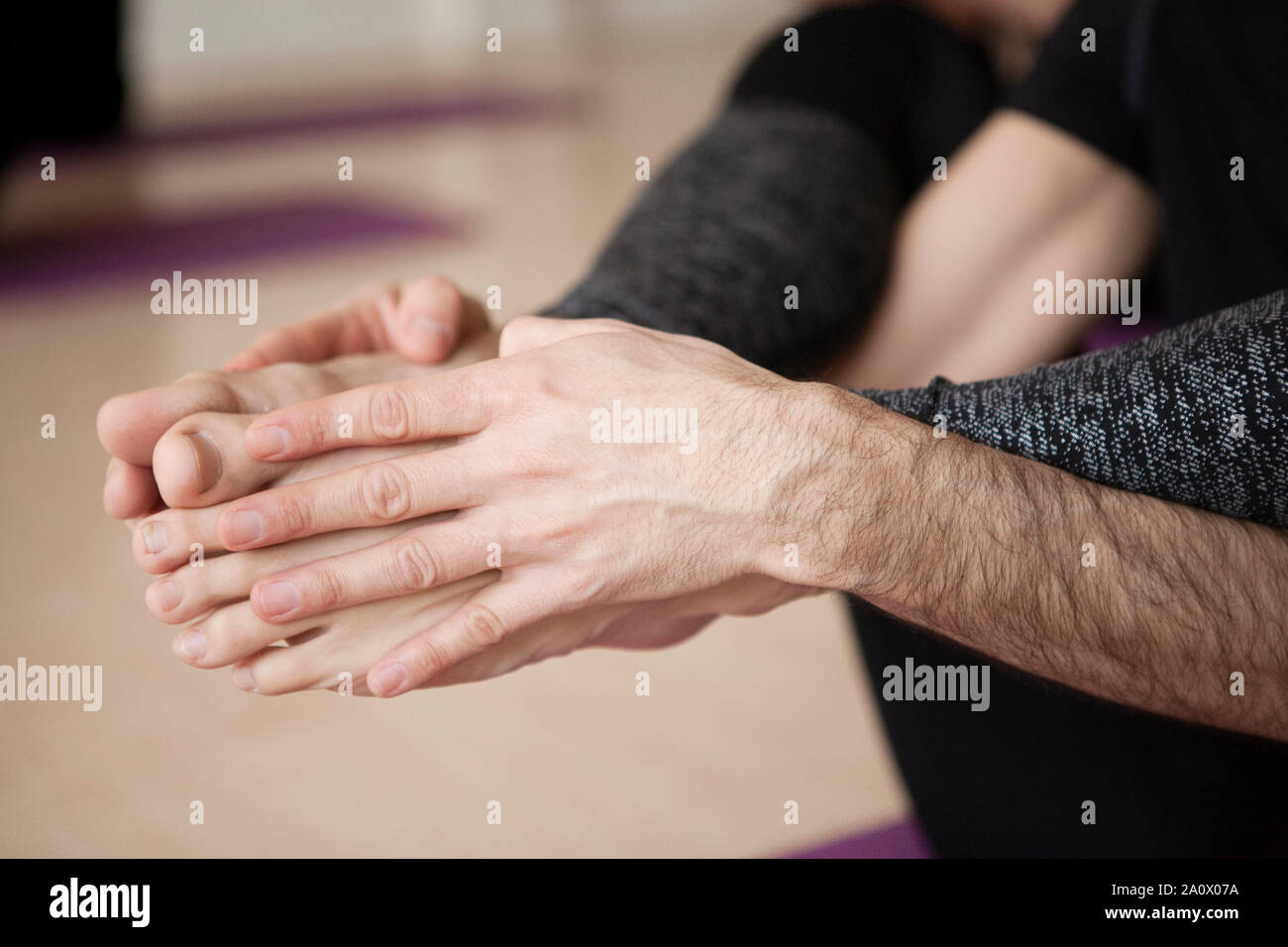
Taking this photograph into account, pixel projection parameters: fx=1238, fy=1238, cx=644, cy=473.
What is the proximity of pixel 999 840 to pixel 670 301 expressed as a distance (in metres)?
0.47

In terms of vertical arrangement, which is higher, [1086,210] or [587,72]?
[587,72]

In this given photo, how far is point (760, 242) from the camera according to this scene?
0.92 metres

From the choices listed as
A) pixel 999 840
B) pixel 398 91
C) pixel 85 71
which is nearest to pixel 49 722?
pixel 999 840

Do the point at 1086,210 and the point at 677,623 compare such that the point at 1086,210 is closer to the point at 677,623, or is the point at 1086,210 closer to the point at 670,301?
the point at 670,301

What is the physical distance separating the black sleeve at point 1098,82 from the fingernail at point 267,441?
2.11 feet

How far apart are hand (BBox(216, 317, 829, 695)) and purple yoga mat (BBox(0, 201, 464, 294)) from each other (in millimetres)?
2671

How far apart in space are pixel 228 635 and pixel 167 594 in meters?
0.04

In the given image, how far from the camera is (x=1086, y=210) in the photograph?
97 cm

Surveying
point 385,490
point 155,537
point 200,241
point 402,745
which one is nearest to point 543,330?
point 385,490

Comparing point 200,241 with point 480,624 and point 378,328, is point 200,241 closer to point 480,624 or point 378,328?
point 378,328

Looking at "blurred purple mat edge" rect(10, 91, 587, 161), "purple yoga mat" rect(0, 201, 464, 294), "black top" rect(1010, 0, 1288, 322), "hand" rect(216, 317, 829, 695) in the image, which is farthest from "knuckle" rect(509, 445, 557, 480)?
"blurred purple mat edge" rect(10, 91, 587, 161)

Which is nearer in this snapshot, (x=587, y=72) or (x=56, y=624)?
(x=56, y=624)

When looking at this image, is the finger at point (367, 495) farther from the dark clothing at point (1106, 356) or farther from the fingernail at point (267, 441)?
the dark clothing at point (1106, 356)

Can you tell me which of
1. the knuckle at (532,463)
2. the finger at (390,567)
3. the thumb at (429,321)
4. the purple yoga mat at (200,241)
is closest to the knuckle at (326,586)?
the finger at (390,567)
